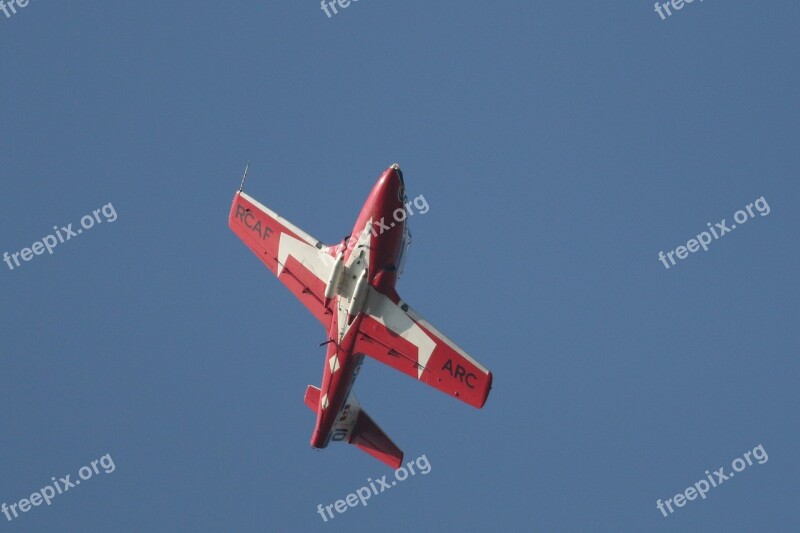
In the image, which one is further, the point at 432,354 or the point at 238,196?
the point at 238,196

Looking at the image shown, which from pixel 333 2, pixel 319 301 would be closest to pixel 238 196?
pixel 319 301

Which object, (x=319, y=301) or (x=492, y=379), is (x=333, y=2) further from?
(x=492, y=379)

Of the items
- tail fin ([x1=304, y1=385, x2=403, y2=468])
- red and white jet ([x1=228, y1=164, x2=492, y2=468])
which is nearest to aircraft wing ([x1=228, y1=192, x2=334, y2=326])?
red and white jet ([x1=228, y1=164, x2=492, y2=468])

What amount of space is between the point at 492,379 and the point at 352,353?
5571 millimetres

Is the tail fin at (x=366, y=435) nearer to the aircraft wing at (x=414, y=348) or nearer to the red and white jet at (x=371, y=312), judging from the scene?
the red and white jet at (x=371, y=312)

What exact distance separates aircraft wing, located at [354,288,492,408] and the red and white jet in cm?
4

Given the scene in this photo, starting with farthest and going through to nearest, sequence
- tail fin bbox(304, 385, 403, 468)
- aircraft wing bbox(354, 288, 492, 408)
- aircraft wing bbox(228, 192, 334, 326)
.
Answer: tail fin bbox(304, 385, 403, 468), aircraft wing bbox(228, 192, 334, 326), aircraft wing bbox(354, 288, 492, 408)

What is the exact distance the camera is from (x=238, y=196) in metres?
52.1

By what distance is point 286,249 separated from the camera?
165ft

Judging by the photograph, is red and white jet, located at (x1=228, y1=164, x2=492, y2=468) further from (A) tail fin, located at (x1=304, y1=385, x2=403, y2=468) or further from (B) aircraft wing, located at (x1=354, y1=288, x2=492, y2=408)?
(A) tail fin, located at (x1=304, y1=385, x2=403, y2=468)

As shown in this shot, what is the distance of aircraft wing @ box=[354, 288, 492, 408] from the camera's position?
46.9 m

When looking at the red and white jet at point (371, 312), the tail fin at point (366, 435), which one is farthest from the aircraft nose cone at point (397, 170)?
the tail fin at point (366, 435)

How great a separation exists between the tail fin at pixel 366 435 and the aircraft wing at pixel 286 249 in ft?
13.9

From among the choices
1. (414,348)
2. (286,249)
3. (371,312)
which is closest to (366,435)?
(414,348)
